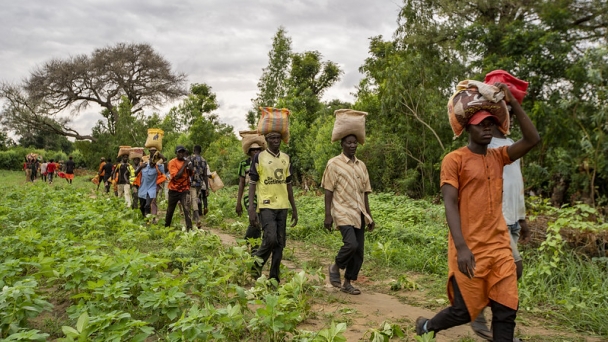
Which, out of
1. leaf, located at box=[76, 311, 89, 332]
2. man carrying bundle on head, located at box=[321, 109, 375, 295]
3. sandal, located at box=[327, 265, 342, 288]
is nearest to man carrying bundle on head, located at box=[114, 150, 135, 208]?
sandal, located at box=[327, 265, 342, 288]

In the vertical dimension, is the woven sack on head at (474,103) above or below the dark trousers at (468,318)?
above

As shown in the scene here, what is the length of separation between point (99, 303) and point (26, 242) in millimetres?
2298

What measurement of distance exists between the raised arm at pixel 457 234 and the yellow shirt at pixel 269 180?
101 inches

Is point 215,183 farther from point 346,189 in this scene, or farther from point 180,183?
point 346,189

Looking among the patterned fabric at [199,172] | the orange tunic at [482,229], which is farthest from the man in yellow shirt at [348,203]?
the patterned fabric at [199,172]

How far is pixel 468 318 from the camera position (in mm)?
3436

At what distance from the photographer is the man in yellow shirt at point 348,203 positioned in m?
5.68

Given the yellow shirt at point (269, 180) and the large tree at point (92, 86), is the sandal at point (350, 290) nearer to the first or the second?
the yellow shirt at point (269, 180)

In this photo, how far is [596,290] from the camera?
516 centimetres

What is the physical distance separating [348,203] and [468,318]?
97.0 inches

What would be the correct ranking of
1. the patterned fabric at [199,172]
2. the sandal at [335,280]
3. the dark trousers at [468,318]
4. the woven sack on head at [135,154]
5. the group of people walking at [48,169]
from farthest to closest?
the group of people walking at [48,169] < the woven sack on head at [135,154] < the patterned fabric at [199,172] < the sandal at [335,280] < the dark trousers at [468,318]

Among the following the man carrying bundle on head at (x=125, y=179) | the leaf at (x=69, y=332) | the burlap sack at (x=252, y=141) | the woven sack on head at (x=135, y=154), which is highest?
the burlap sack at (x=252, y=141)

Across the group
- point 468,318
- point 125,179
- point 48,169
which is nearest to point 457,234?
point 468,318

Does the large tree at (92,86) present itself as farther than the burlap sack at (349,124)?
Yes
